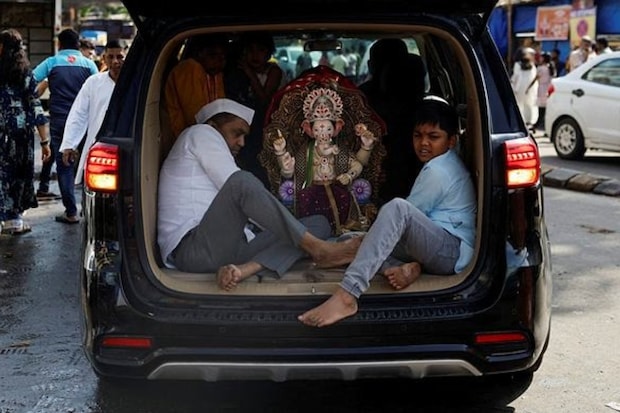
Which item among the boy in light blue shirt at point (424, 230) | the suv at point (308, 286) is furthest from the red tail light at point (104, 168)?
the boy in light blue shirt at point (424, 230)

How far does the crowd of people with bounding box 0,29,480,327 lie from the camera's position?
3881mm

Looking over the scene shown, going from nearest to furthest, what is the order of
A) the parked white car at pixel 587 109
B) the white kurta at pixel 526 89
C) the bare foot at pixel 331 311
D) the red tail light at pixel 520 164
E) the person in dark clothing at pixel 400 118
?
the bare foot at pixel 331 311 < the red tail light at pixel 520 164 < the person in dark clothing at pixel 400 118 < the parked white car at pixel 587 109 < the white kurta at pixel 526 89

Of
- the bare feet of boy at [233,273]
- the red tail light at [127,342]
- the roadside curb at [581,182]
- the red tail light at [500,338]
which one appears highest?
the bare feet of boy at [233,273]

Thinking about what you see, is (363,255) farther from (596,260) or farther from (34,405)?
(596,260)

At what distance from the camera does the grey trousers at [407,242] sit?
3.77 m

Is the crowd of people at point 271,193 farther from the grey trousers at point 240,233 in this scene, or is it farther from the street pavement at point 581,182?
the street pavement at point 581,182

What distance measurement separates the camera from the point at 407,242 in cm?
391

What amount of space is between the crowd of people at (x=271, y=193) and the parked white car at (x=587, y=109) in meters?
7.71

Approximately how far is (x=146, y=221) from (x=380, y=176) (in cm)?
146

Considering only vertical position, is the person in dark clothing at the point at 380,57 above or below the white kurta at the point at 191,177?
above

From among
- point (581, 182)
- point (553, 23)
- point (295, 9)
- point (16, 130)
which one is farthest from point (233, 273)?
point (553, 23)

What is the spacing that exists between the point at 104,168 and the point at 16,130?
15.5 ft

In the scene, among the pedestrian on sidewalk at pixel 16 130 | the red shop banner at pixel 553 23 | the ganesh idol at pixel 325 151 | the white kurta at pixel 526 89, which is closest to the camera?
the ganesh idol at pixel 325 151

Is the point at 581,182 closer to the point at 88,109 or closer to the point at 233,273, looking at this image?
the point at 88,109
